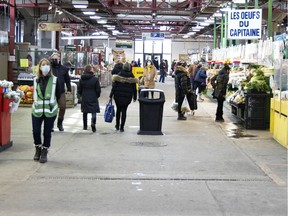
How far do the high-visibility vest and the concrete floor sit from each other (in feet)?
2.76

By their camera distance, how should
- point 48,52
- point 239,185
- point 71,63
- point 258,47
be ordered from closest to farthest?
point 239,185 < point 258,47 < point 48,52 < point 71,63

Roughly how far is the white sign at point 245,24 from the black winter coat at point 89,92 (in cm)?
638

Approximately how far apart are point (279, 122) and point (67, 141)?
15.0 ft

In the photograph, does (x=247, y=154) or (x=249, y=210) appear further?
(x=247, y=154)

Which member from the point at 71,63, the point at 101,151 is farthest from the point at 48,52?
the point at 101,151

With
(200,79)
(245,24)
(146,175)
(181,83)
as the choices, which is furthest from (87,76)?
(200,79)

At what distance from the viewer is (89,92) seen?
12531mm

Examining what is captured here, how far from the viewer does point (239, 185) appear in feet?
23.3

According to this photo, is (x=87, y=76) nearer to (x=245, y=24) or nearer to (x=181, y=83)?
(x=181, y=83)

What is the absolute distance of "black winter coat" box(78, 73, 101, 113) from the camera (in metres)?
12.5

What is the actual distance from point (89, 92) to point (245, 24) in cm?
684

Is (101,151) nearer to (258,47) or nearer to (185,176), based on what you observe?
(185,176)

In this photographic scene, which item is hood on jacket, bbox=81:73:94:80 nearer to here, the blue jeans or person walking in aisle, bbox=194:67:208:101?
the blue jeans

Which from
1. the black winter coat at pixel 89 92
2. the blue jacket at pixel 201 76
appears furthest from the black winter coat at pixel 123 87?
the blue jacket at pixel 201 76
